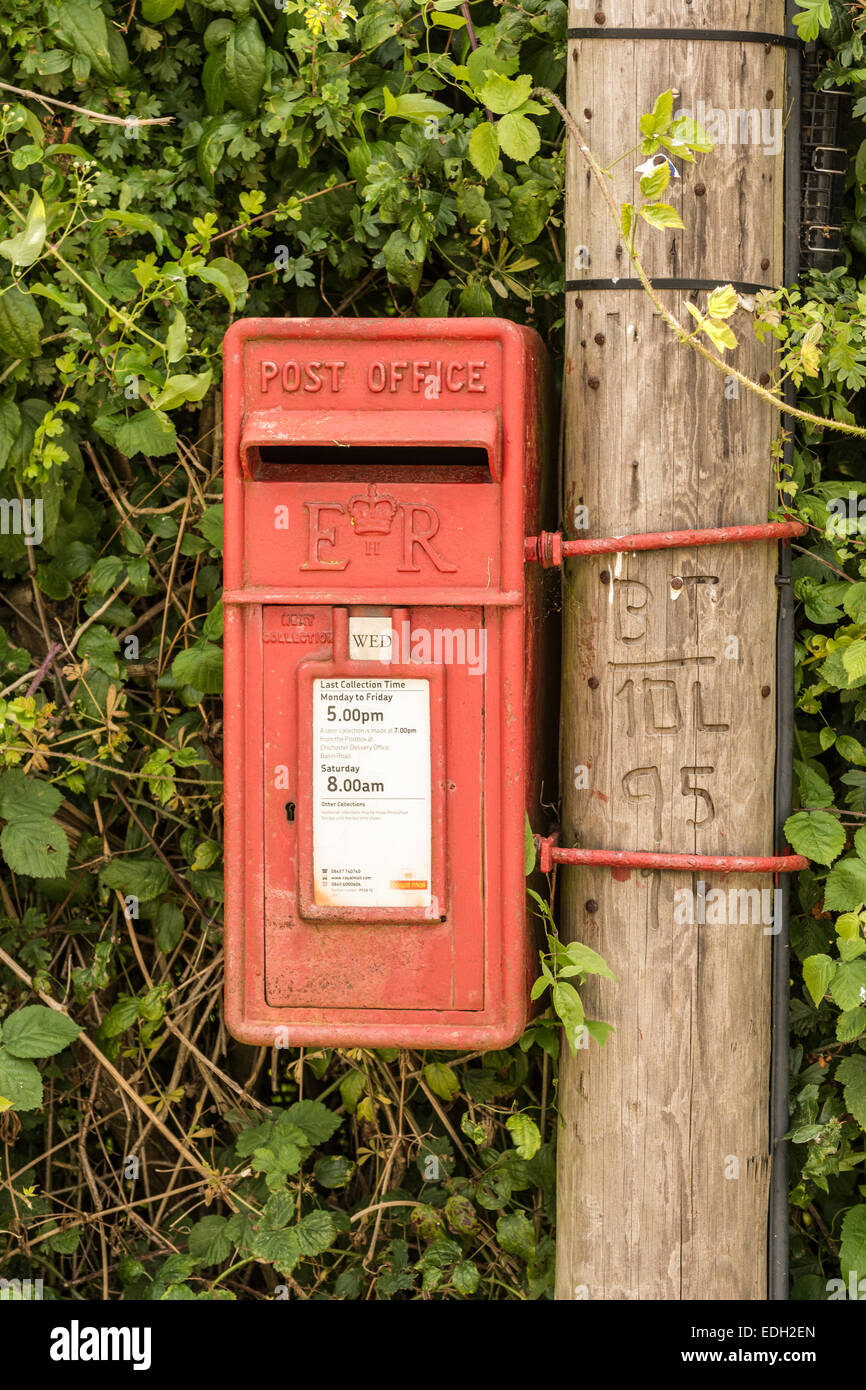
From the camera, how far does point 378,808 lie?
2.03 metres

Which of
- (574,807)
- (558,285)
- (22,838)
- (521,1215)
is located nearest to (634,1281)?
(521,1215)

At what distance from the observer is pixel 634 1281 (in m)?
2.11

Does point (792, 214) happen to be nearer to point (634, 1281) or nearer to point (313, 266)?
point (313, 266)

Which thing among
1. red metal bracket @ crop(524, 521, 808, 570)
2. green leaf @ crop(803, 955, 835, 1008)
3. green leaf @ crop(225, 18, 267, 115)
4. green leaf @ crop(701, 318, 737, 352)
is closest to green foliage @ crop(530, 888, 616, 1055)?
green leaf @ crop(803, 955, 835, 1008)

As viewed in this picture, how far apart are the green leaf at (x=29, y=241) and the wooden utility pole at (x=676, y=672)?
99 centimetres

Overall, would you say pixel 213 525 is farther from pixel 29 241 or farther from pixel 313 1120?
pixel 313 1120

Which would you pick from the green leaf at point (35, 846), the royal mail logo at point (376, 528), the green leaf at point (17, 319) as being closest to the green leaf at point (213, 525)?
the green leaf at point (17, 319)

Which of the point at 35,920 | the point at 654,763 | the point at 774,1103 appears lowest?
the point at 774,1103

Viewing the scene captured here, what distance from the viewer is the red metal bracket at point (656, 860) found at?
205cm

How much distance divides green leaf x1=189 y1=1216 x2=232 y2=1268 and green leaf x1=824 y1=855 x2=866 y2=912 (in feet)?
4.89

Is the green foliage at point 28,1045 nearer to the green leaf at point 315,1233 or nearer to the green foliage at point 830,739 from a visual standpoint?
the green leaf at point 315,1233

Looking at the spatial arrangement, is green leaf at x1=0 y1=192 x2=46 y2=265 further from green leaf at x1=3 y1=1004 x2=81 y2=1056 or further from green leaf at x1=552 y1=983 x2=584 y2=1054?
green leaf at x1=552 y1=983 x2=584 y2=1054

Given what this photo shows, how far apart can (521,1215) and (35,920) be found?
4.33 feet

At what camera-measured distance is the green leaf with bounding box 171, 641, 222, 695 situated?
245 cm
